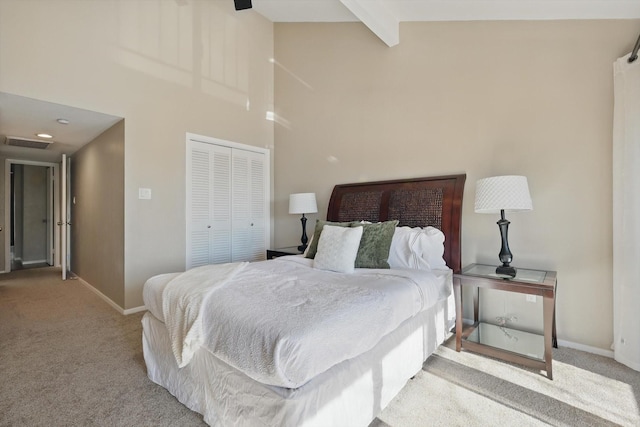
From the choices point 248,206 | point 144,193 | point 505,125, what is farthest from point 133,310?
point 505,125

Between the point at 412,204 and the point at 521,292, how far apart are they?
4.09 ft

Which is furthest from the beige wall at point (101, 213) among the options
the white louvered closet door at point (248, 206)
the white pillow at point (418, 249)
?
the white pillow at point (418, 249)

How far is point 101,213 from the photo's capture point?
12.8ft

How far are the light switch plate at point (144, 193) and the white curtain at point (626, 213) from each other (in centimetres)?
426

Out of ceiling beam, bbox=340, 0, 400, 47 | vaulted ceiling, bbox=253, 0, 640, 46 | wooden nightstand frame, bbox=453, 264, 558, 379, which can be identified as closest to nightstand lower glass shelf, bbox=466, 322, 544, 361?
wooden nightstand frame, bbox=453, 264, 558, 379

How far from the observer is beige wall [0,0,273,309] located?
276cm

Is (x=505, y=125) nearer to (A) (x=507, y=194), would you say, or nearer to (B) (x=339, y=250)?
(A) (x=507, y=194)

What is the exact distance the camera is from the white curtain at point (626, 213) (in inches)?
81.5

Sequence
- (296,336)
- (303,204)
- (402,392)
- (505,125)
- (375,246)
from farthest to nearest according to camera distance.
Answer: (303,204) < (505,125) < (375,246) < (402,392) < (296,336)

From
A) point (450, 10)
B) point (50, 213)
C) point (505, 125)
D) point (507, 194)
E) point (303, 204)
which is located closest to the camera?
point (507, 194)

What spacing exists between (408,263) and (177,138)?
9.88ft

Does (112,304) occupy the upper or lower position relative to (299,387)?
lower

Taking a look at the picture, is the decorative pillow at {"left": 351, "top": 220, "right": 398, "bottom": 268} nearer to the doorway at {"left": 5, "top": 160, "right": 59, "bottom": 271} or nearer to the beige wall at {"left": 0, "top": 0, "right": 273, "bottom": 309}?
the beige wall at {"left": 0, "top": 0, "right": 273, "bottom": 309}

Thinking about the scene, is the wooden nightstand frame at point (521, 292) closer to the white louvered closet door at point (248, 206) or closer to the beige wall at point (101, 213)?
the white louvered closet door at point (248, 206)
